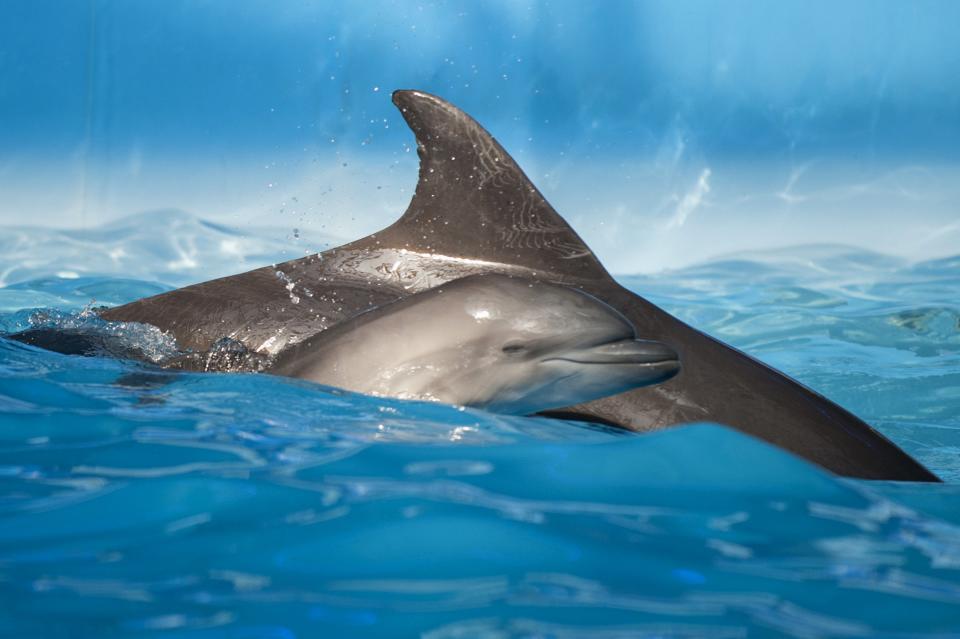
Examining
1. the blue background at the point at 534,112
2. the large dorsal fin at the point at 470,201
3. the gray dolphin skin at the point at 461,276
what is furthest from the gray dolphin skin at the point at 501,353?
the blue background at the point at 534,112

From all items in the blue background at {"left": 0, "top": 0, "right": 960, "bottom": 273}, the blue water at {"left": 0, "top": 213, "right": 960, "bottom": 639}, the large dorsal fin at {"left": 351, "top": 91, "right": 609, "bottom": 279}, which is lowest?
the blue water at {"left": 0, "top": 213, "right": 960, "bottom": 639}

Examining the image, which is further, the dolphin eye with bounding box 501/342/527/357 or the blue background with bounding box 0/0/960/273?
the blue background with bounding box 0/0/960/273

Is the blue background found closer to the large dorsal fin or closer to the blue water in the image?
the large dorsal fin

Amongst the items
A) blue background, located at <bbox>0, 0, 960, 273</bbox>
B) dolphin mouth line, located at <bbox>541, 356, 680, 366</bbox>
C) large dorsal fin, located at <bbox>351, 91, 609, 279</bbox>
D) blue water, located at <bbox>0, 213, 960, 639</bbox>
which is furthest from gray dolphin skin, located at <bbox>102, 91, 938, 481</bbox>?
blue background, located at <bbox>0, 0, 960, 273</bbox>

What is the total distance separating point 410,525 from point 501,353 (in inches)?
58.9

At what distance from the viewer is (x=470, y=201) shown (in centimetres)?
548

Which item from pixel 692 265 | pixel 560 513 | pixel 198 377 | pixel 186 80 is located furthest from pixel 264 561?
pixel 186 80

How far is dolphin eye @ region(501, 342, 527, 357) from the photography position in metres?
4.06

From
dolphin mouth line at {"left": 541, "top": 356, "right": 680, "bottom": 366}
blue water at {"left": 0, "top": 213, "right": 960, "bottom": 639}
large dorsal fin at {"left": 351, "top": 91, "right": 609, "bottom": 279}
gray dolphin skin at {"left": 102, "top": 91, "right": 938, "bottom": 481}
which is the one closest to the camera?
blue water at {"left": 0, "top": 213, "right": 960, "bottom": 639}

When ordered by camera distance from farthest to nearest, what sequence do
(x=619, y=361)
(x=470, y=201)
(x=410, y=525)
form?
(x=470, y=201)
(x=619, y=361)
(x=410, y=525)

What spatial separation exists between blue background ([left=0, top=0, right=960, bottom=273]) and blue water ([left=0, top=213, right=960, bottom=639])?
1282 centimetres

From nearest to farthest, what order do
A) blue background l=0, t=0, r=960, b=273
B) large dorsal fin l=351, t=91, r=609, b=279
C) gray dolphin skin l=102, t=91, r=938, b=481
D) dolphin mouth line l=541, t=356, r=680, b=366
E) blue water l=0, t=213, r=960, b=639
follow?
1. blue water l=0, t=213, r=960, b=639
2. dolphin mouth line l=541, t=356, r=680, b=366
3. gray dolphin skin l=102, t=91, r=938, b=481
4. large dorsal fin l=351, t=91, r=609, b=279
5. blue background l=0, t=0, r=960, b=273

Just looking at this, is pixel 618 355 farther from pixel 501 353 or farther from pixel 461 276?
pixel 461 276

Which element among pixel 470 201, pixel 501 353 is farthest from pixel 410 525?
pixel 470 201
